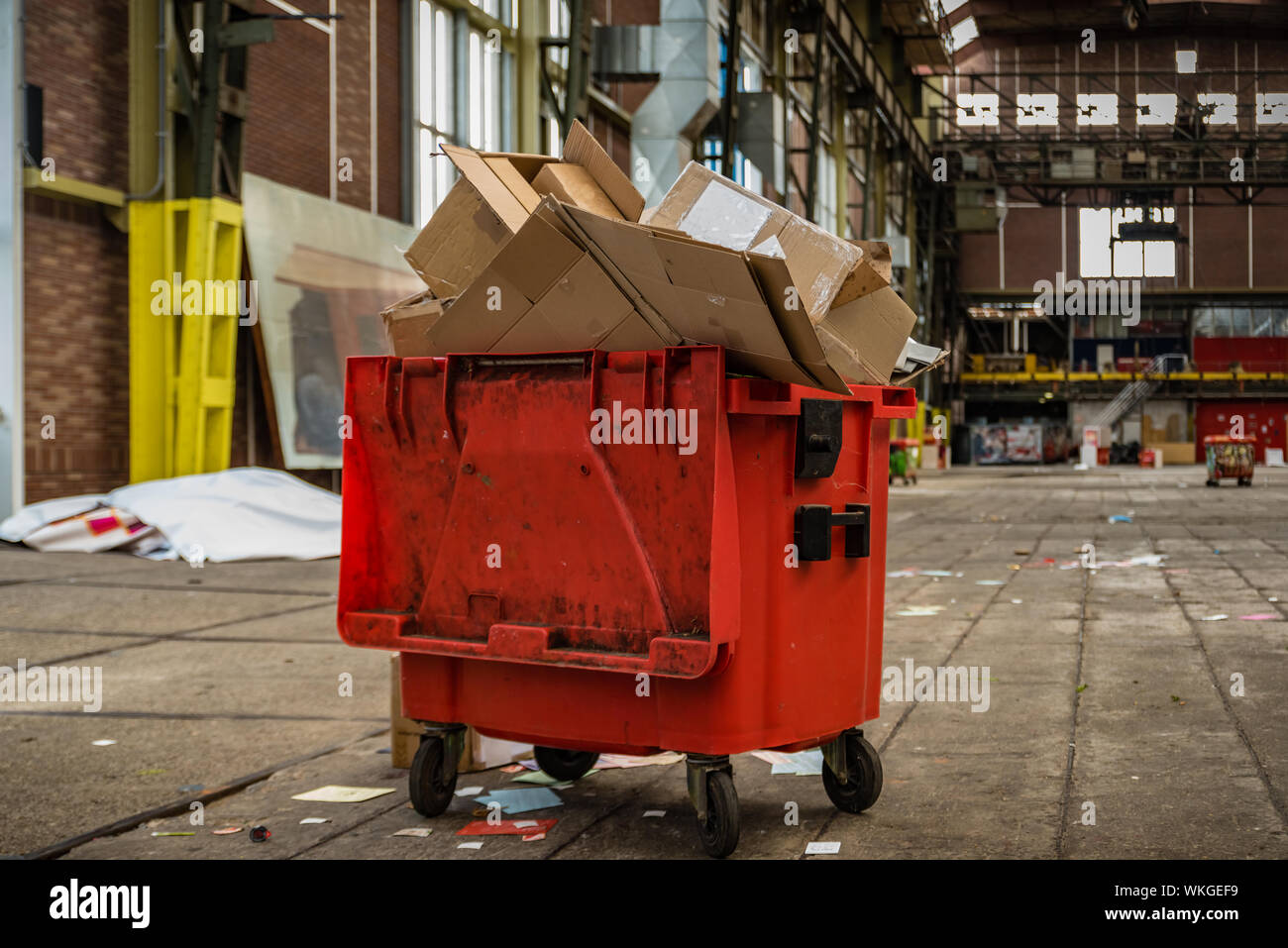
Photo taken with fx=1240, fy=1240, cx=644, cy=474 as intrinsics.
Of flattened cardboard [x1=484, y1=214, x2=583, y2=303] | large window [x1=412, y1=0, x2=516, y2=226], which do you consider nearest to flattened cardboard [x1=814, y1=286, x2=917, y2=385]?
flattened cardboard [x1=484, y1=214, x2=583, y2=303]

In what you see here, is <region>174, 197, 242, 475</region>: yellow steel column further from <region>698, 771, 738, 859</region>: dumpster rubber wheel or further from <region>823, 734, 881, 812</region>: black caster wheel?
<region>698, 771, 738, 859</region>: dumpster rubber wheel

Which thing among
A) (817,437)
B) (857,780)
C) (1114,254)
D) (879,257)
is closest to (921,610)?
(879,257)

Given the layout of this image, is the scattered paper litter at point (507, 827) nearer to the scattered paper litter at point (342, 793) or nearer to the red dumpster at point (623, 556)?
the red dumpster at point (623, 556)

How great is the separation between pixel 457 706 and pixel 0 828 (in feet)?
4.18

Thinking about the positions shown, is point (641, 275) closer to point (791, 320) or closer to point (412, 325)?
point (791, 320)

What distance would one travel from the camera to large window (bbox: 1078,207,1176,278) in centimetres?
5000

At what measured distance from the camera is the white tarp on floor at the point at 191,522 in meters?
10.5

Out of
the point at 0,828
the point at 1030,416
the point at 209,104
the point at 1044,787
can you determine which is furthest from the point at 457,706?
the point at 1030,416

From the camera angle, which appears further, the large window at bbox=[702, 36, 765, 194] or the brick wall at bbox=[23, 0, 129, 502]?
the large window at bbox=[702, 36, 765, 194]

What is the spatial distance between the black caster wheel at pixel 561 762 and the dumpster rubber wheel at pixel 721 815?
0.82 meters

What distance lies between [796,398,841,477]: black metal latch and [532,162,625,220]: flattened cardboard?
0.90 meters

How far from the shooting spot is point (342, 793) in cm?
382

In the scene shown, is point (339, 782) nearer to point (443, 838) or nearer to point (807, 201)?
point (443, 838)

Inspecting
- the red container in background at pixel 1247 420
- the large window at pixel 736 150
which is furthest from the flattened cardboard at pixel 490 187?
A: the red container in background at pixel 1247 420
